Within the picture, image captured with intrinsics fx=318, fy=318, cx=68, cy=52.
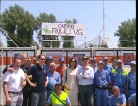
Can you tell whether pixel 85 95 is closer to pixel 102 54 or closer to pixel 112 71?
pixel 112 71

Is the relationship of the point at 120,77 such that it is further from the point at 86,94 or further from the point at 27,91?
the point at 27,91

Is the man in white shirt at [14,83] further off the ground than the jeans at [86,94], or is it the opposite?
the man in white shirt at [14,83]

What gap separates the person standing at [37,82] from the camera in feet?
25.5

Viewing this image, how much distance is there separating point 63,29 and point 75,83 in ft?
22.0

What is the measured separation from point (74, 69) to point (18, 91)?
1863 mm

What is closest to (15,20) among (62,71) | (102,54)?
(102,54)

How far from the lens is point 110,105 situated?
316 inches

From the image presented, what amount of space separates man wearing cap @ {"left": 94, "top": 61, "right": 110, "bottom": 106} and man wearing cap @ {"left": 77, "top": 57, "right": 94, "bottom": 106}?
0.16m

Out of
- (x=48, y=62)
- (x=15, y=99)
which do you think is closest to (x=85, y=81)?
(x=48, y=62)

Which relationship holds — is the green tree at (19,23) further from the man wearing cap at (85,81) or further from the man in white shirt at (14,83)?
the man in white shirt at (14,83)

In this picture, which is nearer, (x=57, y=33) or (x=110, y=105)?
(x=110, y=105)

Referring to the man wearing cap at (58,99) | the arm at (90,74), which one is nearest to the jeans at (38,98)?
the man wearing cap at (58,99)

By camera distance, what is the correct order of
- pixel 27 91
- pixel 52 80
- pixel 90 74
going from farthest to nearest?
pixel 90 74 < pixel 52 80 < pixel 27 91

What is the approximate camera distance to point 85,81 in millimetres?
8422
